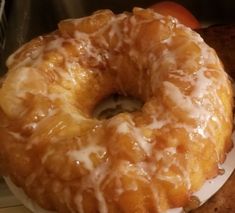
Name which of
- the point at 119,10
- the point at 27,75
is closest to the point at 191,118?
the point at 27,75

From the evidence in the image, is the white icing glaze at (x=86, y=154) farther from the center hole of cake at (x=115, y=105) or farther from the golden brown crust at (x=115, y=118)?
the center hole of cake at (x=115, y=105)

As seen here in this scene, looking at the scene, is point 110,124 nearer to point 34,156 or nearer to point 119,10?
point 34,156

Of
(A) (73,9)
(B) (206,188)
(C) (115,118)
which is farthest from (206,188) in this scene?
(A) (73,9)

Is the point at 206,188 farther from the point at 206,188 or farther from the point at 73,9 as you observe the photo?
the point at 73,9

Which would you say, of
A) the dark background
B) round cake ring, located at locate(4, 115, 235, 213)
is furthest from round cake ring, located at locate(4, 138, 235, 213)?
the dark background

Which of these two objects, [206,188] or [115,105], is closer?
[206,188]

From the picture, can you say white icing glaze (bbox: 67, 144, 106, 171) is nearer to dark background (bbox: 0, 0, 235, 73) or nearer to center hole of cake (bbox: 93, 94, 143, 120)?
center hole of cake (bbox: 93, 94, 143, 120)
